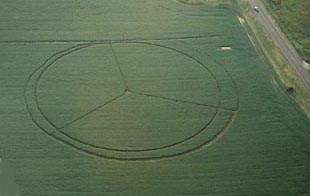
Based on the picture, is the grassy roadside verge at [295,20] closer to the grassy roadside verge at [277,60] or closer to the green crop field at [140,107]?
the grassy roadside verge at [277,60]

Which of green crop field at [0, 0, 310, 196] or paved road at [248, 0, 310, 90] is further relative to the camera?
paved road at [248, 0, 310, 90]

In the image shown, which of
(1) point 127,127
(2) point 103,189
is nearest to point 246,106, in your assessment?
(1) point 127,127

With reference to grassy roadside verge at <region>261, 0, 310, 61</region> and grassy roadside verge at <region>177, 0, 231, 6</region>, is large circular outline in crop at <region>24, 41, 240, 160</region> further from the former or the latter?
grassy roadside verge at <region>177, 0, 231, 6</region>

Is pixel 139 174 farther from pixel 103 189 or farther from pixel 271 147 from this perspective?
pixel 271 147

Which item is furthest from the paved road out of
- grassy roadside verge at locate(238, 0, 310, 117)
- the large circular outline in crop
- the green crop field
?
the large circular outline in crop

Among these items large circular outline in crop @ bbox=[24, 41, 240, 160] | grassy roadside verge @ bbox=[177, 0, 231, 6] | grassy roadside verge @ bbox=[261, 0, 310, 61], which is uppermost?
grassy roadside verge @ bbox=[177, 0, 231, 6]
